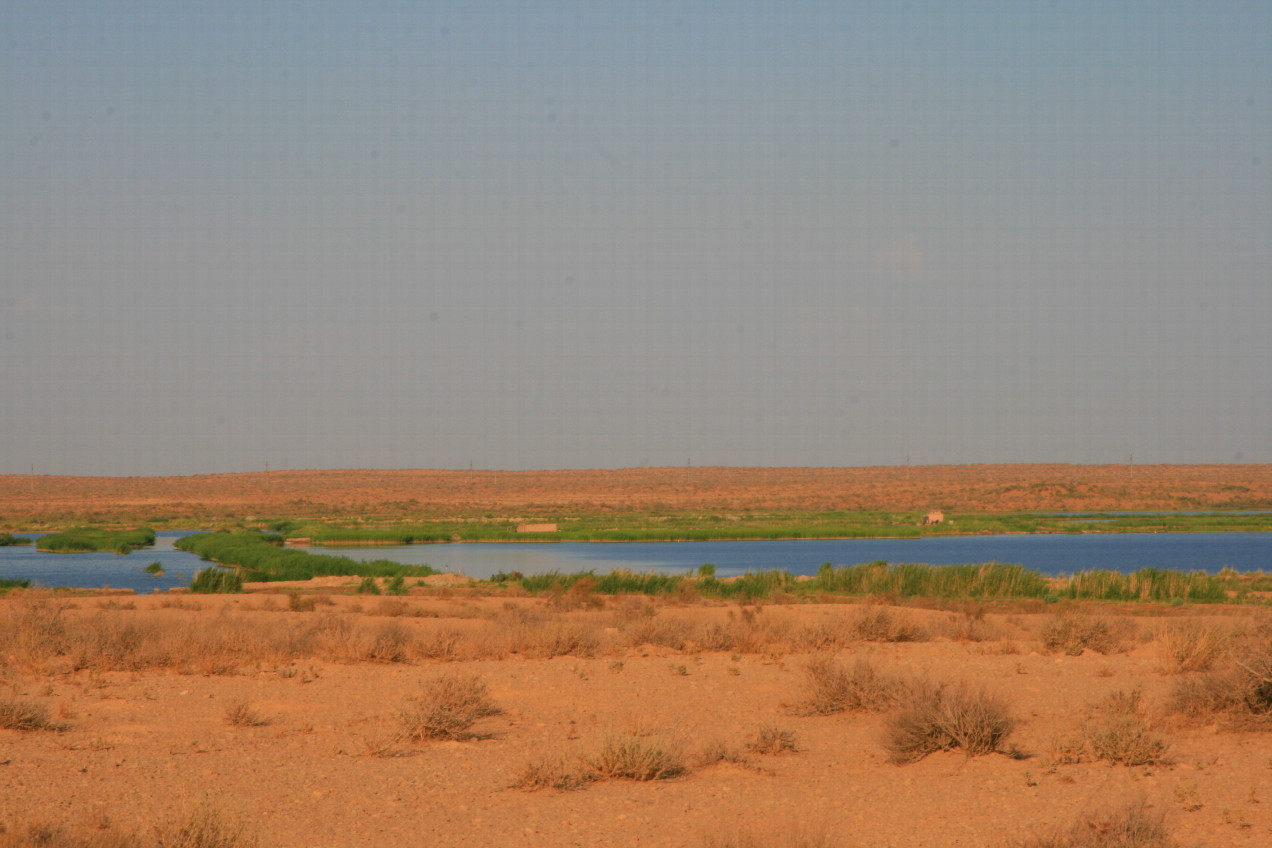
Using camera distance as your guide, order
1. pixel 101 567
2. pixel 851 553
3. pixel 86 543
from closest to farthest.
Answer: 1. pixel 101 567
2. pixel 851 553
3. pixel 86 543

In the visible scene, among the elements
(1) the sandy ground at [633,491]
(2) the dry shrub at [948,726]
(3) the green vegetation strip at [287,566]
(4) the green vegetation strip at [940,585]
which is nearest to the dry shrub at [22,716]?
(2) the dry shrub at [948,726]

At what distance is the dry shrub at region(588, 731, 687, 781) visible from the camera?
9.93 metres

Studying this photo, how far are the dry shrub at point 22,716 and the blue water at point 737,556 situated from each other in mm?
25012

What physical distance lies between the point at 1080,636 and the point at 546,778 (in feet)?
41.3

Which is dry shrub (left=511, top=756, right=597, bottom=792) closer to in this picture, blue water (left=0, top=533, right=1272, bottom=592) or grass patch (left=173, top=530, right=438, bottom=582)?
grass patch (left=173, top=530, right=438, bottom=582)

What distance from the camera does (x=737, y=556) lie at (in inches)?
2014

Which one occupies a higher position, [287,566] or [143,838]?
[143,838]

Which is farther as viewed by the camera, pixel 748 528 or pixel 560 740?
pixel 748 528

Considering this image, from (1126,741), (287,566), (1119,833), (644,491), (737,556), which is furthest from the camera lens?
(644,491)

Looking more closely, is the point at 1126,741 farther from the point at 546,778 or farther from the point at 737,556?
the point at 737,556

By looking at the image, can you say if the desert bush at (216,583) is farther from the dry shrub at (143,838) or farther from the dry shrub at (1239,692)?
the dry shrub at (1239,692)

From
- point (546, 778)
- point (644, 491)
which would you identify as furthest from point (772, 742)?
point (644, 491)

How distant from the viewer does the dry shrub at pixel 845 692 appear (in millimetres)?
12938

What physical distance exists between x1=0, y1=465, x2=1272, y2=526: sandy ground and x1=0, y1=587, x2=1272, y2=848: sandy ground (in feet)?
258
